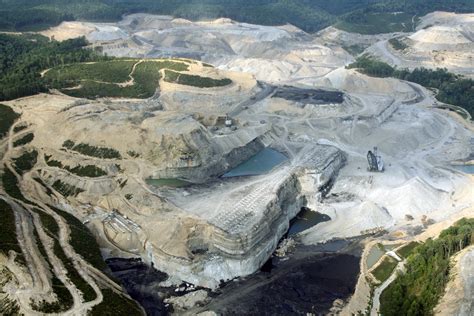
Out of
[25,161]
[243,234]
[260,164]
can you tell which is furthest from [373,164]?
[25,161]

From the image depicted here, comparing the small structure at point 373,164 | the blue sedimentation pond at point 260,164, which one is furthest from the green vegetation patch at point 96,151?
the small structure at point 373,164

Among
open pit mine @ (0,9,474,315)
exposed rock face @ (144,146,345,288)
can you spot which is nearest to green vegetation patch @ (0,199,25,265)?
open pit mine @ (0,9,474,315)

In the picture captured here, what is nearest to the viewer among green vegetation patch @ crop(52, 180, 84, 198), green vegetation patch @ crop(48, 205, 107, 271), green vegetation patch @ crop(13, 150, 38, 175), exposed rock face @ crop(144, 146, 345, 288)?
green vegetation patch @ crop(48, 205, 107, 271)

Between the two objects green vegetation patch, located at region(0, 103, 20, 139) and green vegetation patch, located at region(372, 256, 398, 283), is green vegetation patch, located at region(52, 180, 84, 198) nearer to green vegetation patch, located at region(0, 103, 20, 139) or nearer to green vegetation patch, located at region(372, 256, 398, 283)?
green vegetation patch, located at region(0, 103, 20, 139)

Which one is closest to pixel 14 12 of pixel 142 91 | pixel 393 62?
pixel 142 91

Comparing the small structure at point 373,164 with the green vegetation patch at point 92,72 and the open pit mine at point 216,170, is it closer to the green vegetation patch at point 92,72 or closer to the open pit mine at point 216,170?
the open pit mine at point 216,170
